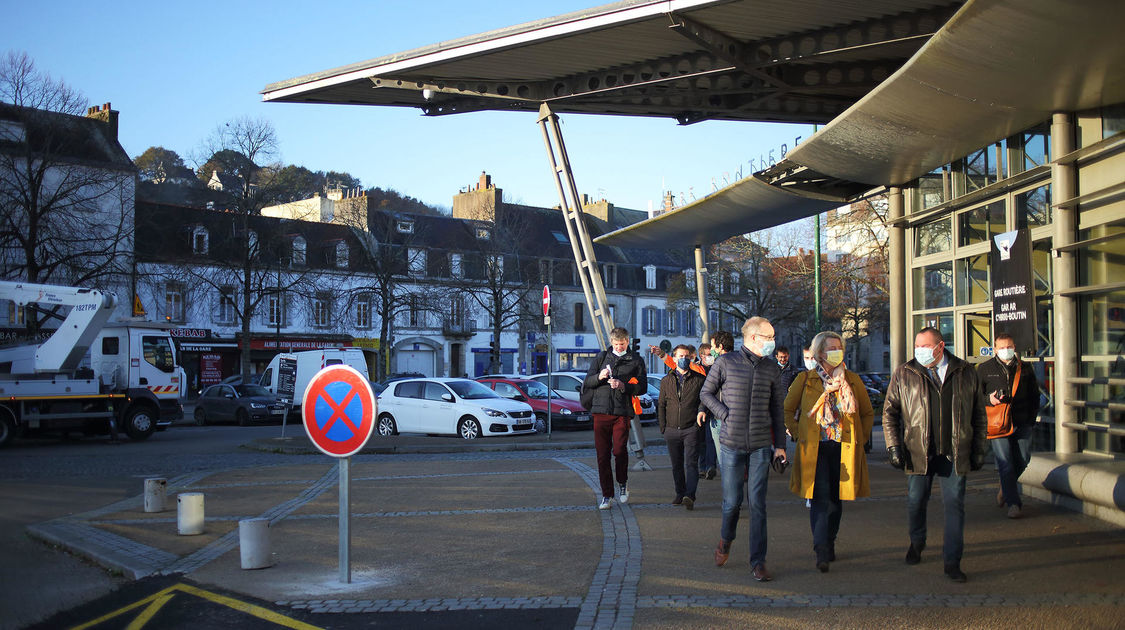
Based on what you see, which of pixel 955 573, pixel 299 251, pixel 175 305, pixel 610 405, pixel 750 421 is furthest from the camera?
pixel 299 251

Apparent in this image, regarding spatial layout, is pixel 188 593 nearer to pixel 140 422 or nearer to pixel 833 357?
pixel 833 357

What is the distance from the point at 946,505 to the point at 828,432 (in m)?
1.00

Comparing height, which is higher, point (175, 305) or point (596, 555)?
point (175, 305)

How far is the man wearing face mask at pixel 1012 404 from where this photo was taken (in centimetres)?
934

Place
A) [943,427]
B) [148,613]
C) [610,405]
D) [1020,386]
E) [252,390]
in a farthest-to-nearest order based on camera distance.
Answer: [252,390], [610,405], [1020,386], [943,427], [148,613]

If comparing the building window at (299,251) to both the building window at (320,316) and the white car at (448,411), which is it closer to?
the building window at (320,316)

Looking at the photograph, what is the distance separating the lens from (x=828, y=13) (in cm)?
1200

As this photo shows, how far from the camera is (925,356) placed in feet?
22.9

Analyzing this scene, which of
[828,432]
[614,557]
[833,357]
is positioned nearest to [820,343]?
[833,357]

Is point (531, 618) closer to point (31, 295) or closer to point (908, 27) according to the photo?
point (908, 27)

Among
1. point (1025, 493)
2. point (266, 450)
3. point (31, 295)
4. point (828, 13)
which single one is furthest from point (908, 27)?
point (31, 295)

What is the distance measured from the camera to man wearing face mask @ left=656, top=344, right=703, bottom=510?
10688mm

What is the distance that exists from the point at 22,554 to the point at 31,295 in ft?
53.2

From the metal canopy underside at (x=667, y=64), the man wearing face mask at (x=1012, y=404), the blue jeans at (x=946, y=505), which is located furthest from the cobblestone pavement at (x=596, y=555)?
the metal canopy underside at (x=667, y=64)
